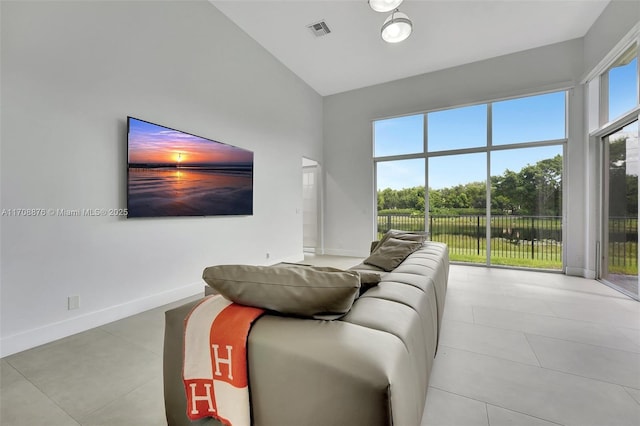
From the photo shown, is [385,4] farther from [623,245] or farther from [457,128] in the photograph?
[623,245]

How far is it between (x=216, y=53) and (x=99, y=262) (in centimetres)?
284

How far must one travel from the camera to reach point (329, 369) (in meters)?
0.71

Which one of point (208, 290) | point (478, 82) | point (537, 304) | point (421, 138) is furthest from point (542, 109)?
point (208, 290)

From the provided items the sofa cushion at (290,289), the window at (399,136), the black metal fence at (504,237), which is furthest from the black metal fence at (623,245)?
the sofa cushion at (290,289)

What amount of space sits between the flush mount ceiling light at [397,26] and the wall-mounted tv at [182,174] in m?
2.38

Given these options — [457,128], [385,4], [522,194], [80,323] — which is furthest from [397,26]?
[80,323]

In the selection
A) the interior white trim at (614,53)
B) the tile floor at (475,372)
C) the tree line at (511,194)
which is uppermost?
the interior white trim at (614,53)

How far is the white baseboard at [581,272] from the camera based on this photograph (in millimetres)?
3852

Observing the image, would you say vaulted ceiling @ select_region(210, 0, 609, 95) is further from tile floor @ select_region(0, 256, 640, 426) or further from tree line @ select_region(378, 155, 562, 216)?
tile floor @ select_region(0, 256, 640, 426)

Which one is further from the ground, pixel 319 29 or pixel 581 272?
pixel 319 29

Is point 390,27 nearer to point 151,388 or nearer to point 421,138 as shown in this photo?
point 421,138

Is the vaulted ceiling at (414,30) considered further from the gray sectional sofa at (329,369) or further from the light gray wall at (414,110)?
the gray sectional sofa at (329,369)

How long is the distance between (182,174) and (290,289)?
2613mm

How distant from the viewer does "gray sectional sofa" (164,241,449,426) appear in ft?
2.19
